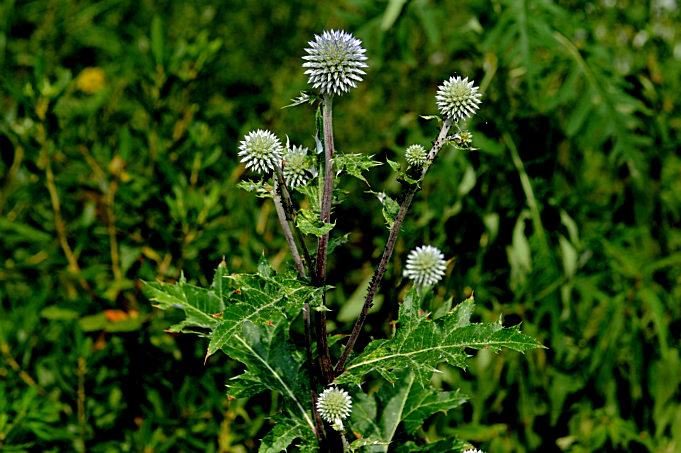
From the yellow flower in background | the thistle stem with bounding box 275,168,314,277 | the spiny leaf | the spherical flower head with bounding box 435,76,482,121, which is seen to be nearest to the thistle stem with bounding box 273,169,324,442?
the thistle stem with bounding box 275,168,314,277

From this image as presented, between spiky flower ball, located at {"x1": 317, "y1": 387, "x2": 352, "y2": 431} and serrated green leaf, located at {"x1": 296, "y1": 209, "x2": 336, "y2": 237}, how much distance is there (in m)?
0.26

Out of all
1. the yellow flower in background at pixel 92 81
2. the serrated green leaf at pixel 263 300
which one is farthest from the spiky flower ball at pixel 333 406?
the yellow flower in background at pixel 92 81

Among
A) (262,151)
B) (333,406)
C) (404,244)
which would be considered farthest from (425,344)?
(404,244)

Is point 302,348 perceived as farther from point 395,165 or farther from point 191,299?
point 395,165

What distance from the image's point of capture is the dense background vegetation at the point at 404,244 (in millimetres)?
1588

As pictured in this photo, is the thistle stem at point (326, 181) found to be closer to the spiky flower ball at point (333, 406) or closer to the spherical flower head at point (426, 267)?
the spiky flower ball at point (333, 406)

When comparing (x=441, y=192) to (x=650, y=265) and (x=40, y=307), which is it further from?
(x=40, y=307)

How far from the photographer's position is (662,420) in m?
1.74

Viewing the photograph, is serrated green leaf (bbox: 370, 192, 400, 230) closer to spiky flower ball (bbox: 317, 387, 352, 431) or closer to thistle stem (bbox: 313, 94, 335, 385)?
thistle stem (bbox: 313, 94, 335, 385)

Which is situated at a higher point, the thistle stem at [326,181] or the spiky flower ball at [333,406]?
the thistle stem at [326,181]

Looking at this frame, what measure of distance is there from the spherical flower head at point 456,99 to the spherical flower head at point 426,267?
39 cm

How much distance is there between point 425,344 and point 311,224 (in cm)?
26

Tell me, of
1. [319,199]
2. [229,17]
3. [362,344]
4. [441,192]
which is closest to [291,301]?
[319,199]

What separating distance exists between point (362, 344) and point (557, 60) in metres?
1.12
